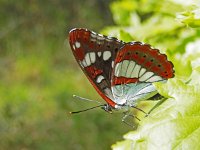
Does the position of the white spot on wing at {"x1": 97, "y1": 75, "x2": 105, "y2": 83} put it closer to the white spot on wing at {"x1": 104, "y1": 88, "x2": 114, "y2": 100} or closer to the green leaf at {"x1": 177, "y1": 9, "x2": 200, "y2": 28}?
the white spot on wing at {"x1": 104, "y1": 88, "x2": 114, "y2": 100}

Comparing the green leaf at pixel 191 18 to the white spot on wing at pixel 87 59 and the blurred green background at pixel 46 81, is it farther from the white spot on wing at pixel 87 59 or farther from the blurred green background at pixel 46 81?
the blurred green background at pixel 46 81

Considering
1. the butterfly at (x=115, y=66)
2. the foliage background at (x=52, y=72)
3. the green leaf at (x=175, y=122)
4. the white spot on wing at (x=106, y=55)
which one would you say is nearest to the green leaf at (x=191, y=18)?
the green leaf at (x=175, y=122)

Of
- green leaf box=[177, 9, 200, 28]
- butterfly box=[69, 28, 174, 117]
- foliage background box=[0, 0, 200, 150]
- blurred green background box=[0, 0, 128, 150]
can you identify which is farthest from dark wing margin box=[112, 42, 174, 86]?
blurred green background box=[0, 0, 128, 150]

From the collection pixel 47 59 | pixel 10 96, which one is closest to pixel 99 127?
pixel 10 96

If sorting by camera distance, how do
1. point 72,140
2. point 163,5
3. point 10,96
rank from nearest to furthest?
point 163,5 → point 72,140 → point 10,96

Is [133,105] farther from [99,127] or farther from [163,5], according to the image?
[99,127]

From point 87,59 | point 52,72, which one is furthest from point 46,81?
point 87,59
